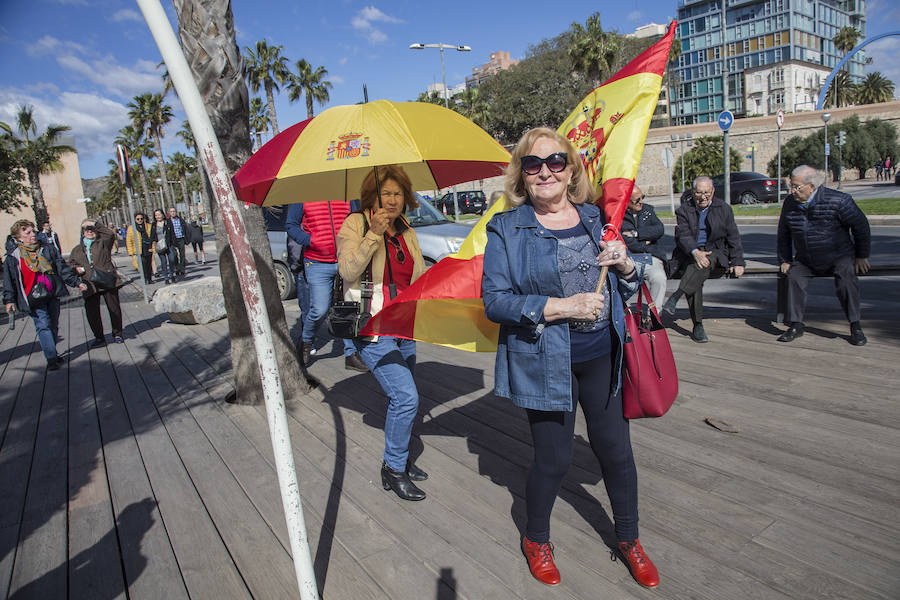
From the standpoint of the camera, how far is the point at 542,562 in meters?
2.49

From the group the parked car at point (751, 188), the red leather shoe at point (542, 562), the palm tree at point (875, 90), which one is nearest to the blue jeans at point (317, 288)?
the red leather shoe at point (542, 562)

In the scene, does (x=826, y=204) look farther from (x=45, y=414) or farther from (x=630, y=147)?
(x=45, y=414)

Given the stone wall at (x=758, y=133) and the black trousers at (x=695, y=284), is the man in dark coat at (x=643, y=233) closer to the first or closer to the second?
the black trousers at (x=695, y=284)

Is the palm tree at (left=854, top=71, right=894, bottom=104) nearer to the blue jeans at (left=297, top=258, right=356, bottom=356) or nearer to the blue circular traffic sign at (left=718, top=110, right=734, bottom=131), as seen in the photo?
the blue circular traffic sign at (left=718, top=110, right=734, bottom=131)

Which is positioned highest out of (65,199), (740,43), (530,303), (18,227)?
(740,43)

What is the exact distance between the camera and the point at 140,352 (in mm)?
7613

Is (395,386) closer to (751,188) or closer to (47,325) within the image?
(47,325)

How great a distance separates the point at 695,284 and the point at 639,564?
4.23m

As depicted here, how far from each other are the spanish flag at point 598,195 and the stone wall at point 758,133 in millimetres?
38490

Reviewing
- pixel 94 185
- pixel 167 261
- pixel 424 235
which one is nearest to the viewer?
pixel 424 235

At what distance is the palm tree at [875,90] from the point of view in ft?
228

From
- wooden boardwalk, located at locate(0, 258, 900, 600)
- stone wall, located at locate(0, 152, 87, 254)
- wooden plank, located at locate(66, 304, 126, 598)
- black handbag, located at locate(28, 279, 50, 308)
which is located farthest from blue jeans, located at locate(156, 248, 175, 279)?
→ stone wall, located at locate(0, 152, 87, 254)

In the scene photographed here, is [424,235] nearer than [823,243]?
No

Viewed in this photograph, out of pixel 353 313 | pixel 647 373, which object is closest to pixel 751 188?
pixel 353 313
